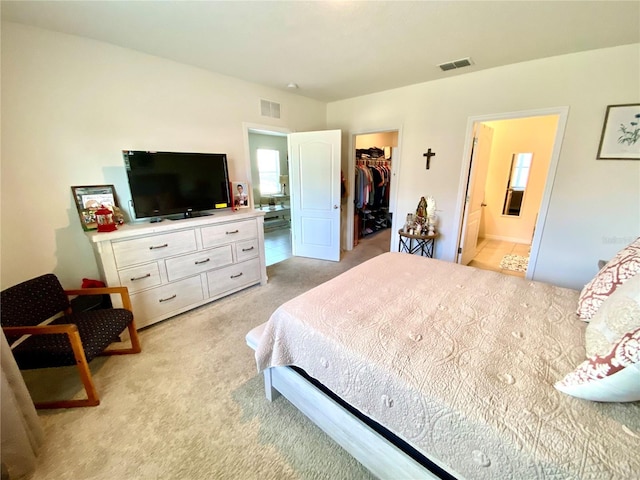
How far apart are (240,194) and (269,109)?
1.23m

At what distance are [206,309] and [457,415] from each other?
2.40 meters

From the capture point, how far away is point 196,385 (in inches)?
67.0

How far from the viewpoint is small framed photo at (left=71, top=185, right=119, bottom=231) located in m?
2.13

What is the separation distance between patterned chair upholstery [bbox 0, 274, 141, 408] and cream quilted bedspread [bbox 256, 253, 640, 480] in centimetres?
106

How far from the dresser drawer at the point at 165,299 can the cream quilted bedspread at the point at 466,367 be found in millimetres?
1439

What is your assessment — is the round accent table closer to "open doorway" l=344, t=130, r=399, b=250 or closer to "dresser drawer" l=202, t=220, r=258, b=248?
"open doorway" l=344, t=130, r=399, b=250

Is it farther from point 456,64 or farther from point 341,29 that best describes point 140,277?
point 456,64

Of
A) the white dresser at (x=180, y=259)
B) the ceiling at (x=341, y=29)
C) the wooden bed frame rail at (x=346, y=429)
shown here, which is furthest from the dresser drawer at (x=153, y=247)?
the ceiling at (x=341, y=29)

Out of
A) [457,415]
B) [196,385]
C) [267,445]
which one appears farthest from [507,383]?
[196,385]

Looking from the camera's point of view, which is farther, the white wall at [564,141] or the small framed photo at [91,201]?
the white wall at [564,141]

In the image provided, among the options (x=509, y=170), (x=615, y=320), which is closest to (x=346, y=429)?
(x=615, y=320)

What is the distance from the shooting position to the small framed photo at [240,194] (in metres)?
3.16

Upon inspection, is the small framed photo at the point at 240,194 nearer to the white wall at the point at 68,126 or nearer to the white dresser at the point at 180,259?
the white dresser at the point at 180,259

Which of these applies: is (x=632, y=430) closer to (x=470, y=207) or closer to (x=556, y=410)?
(x=556, y=410)
